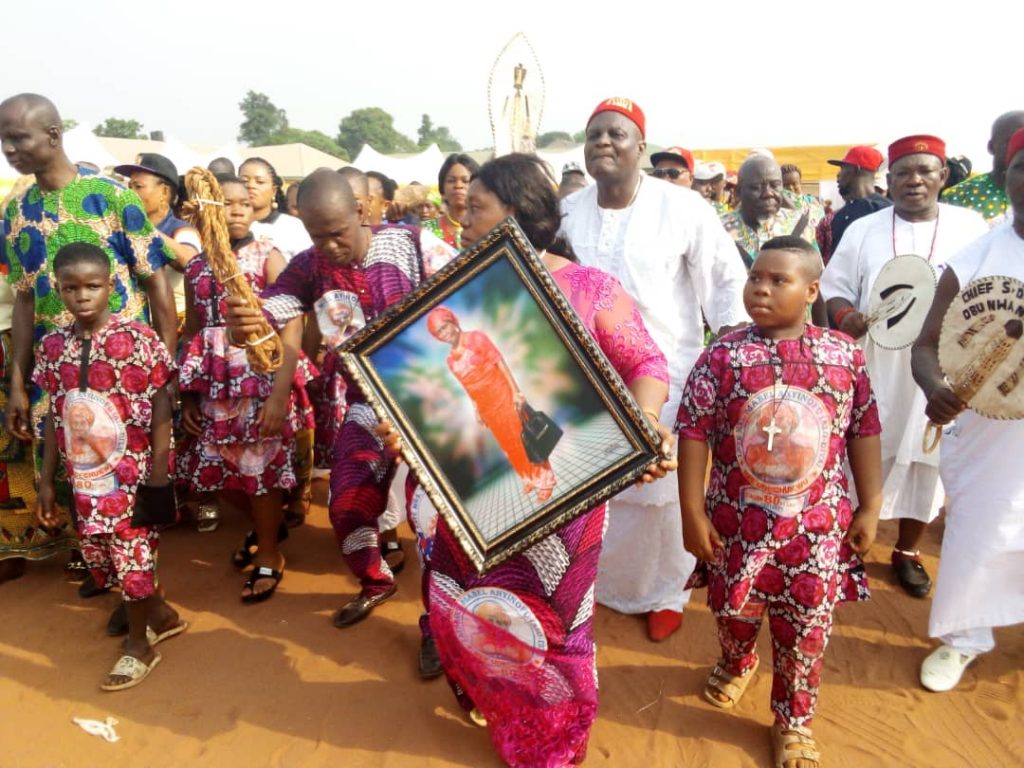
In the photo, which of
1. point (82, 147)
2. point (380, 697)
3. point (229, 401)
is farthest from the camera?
point (82, 147)

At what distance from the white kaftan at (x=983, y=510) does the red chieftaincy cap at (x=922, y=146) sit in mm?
1117

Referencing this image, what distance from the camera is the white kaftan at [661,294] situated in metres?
3.43

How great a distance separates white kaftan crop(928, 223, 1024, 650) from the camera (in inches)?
111

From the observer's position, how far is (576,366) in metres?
1.93

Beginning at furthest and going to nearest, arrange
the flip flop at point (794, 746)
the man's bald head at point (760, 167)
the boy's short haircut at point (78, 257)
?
the man's bald head at point (760, 167)
the boy's short haircut at point (78, 257)
the flip flop at point (794, 746)

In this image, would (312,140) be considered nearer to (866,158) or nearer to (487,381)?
(866,158)

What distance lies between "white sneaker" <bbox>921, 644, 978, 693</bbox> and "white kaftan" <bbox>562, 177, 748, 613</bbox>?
3.57 ft

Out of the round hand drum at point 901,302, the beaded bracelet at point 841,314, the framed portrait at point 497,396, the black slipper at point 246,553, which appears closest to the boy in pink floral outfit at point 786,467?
the framed portrait at point 497,396

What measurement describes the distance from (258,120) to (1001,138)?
293ft

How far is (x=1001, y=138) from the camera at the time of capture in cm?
453

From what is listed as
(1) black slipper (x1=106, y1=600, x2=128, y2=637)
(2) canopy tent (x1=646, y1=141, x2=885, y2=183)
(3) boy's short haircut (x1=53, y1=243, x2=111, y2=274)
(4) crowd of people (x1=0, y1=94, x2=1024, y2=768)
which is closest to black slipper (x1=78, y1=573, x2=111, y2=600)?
(4) crowd of people (x1=0, y1=94, x2=1024, y2=768)

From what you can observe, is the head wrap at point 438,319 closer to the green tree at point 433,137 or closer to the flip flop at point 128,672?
the flip flop at point 128,672

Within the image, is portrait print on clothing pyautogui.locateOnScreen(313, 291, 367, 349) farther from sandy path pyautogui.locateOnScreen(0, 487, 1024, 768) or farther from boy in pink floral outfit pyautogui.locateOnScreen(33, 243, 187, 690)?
sandy path pyautogui.locateOnScreen(0, 487, 1024, 768)

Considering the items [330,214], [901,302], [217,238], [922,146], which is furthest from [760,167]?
[217,238]
